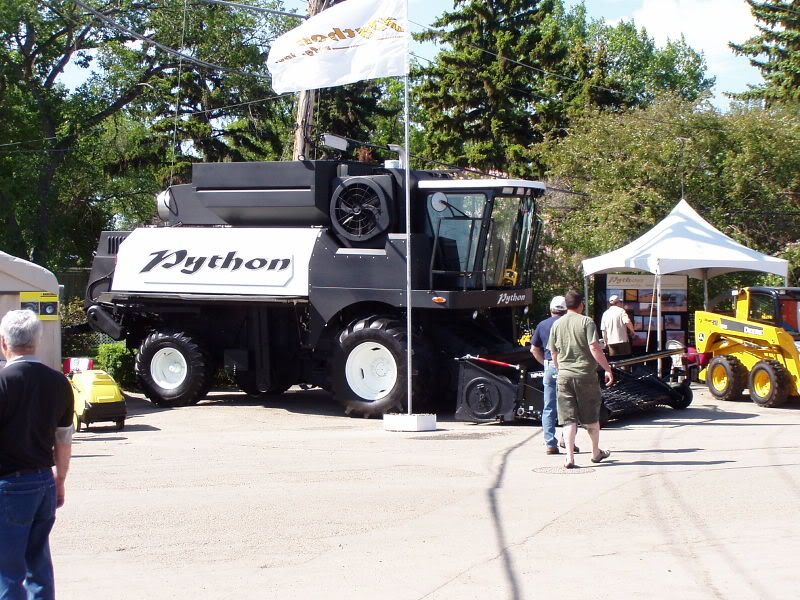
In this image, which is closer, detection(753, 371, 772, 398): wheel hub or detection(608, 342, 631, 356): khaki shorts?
detection(753, 371, 772, 398): wheel hub

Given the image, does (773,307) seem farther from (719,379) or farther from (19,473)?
(19,473)

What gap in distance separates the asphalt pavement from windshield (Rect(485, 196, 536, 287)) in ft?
10.2

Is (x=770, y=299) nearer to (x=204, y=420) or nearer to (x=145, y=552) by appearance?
(x=204, y=420)

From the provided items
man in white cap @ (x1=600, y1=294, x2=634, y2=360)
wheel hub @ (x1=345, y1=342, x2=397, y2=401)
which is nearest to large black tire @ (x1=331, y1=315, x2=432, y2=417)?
wheel hub @ (x1=345, y1=342, x2=397, y2=401)

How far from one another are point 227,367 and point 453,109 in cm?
2242

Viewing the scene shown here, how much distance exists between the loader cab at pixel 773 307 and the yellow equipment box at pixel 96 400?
9921mm

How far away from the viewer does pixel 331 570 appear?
7.02 meters

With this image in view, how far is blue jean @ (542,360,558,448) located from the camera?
11.5 m

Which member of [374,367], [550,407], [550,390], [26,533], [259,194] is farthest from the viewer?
[259,194]

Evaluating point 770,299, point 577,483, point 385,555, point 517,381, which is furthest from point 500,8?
point 385,555

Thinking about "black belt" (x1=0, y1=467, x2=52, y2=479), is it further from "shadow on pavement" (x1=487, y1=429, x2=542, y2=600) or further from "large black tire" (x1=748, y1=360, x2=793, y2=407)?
"large black tire" (x1=748, y1=360, x2=793, y2=407)

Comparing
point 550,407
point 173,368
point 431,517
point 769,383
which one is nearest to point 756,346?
point 769,383

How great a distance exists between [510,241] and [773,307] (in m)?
4.48

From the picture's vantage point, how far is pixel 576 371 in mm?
10734
